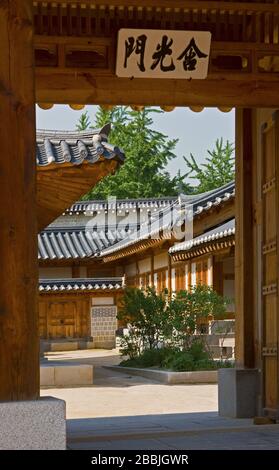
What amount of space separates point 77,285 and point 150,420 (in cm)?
2497

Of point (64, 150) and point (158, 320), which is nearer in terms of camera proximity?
point (64, 150)

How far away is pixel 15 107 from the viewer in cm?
515

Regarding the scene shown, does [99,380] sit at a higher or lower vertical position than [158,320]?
lower

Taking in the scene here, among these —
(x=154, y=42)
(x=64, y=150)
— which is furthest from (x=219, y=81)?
(x=64, y=150)

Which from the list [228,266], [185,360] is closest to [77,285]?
[228,266]

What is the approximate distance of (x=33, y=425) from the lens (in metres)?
4.87

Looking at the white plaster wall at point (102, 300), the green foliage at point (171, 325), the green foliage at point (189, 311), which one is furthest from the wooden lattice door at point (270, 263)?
the white plaster wall at point (102, 300)

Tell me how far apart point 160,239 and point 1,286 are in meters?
26.1

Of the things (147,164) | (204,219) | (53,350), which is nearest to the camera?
(204,219)

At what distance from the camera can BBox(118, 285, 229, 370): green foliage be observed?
19984mm

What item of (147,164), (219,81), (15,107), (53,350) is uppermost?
(147,164)

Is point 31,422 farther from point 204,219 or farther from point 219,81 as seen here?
point 204,219

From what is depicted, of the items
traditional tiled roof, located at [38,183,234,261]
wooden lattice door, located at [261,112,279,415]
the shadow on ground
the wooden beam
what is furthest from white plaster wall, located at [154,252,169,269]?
the wooden beam
